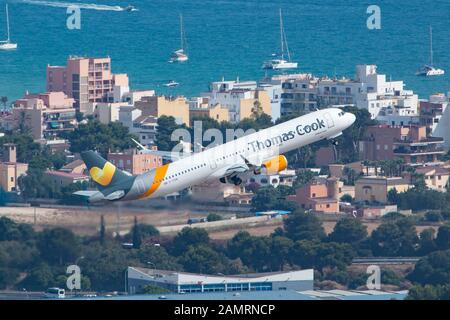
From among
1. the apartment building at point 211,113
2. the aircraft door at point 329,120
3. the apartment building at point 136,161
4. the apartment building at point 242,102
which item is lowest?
the aircraft door at point 329,120

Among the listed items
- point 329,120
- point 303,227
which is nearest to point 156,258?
point 303,227

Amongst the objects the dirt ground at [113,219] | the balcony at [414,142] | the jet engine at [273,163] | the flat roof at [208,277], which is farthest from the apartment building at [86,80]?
the jet engine at [273,163]

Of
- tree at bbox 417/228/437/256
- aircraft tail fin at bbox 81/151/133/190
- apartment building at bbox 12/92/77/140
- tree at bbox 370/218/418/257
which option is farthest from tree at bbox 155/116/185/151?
aircraft tail fin at bbox 81/151/133/190

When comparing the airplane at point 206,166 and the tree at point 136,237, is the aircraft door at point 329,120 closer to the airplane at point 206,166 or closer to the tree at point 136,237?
the airplane at point 206,166

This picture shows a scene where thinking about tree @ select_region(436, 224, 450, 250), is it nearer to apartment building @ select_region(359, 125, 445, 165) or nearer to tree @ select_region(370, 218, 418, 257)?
tree @ select_region(370, 218, 418, 257)

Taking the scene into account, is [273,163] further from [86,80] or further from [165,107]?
[86,80]
